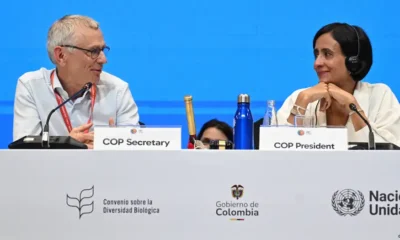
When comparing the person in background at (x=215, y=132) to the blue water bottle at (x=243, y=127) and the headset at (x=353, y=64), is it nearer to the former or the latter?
the headset at (x=353, y=64)

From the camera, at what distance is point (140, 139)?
2.10 meters

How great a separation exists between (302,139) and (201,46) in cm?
181

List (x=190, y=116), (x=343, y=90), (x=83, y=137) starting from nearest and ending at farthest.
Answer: (x=190, y=116) → (x=83, y=137) → (x=343, y=90)

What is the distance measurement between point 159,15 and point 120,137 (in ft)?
5.89

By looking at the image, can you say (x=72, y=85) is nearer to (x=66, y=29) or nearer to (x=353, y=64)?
(x=66, y=29)

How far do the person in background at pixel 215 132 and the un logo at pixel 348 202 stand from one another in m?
1.35

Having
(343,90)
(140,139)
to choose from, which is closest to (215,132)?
(343,90)

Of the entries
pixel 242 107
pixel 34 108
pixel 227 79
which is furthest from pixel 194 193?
pixel 227 79

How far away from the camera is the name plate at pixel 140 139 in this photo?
2090 mm

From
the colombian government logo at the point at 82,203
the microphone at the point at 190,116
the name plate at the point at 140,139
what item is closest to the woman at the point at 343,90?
the microphone at the point at 190,116

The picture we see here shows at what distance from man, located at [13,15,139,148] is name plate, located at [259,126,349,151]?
1316 millimetres

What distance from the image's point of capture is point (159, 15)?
3783 mm

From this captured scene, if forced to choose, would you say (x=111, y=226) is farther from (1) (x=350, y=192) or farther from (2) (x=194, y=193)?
(1) (x=350, y=192)

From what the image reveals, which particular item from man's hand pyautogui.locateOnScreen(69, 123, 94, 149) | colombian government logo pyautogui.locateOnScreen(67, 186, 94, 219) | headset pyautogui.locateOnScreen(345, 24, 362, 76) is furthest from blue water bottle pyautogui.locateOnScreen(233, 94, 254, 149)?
headset pyautogui.locateOnScreen(345, 24, 362, 76)
